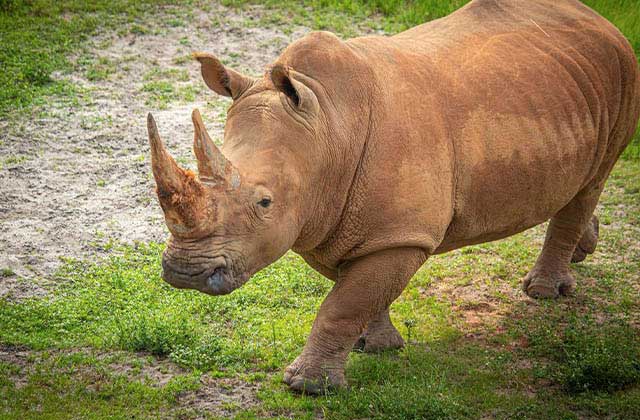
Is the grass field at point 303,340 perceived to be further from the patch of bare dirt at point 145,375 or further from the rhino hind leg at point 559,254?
the rhino hind leg at point 559,254

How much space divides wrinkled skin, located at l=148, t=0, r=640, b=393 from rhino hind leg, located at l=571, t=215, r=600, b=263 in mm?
1033

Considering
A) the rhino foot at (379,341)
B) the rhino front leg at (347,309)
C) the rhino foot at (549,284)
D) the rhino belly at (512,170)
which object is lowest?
the rhino foot at (549,284)

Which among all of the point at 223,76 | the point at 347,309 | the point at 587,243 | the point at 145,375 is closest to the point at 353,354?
the point at 347,309

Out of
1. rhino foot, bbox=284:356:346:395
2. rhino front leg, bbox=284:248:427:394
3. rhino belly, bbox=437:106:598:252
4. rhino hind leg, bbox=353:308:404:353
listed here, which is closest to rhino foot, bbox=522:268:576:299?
rhino belly, bbox=437:106:598:252

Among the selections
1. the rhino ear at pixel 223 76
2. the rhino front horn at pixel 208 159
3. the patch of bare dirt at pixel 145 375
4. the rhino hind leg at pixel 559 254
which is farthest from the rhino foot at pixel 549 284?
the rhino front horn at pixel 208 159

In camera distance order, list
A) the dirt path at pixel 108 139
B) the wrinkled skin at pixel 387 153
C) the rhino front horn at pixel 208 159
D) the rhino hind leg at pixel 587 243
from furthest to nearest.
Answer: the rhino hind leg at pixel 587 243
the dirt path at pixel 108 139
the wrinkled skin at pixel 387 153
the rhino front horn at pixel 208 159

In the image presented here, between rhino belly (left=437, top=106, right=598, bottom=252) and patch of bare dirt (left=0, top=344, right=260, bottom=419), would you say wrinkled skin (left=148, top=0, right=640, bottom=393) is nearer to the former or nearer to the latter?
rhino belly (left=437, top=106, right=598, bottom=252)

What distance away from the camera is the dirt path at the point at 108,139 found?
26.5 feet

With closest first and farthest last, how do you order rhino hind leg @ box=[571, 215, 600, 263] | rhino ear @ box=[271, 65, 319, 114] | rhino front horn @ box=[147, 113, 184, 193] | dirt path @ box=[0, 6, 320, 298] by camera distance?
1. rhino front horn @ box=[147, 113, 184, 193]
2. rhino ear @ box=[271, 65, 319, 114]
3. dirt path @ box=[0, 6, 320, 298]
4. rhino hind leg @ box=[571, 215, 600, 263]

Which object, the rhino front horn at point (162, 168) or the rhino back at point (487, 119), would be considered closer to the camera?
the rhino front horn at point (162, 168)

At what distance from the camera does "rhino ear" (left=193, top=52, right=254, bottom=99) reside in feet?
18.3

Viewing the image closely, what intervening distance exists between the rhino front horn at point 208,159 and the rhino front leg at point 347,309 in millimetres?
1269

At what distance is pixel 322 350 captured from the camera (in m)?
5.98

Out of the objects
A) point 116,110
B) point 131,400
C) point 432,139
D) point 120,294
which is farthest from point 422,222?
point 116,110
